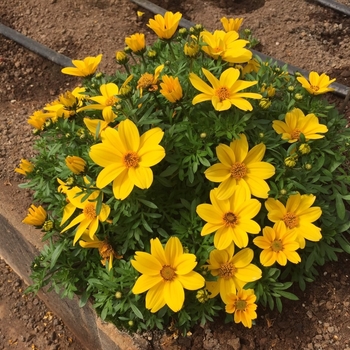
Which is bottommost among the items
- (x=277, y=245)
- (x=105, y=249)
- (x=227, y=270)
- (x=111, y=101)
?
(x=105, y=249)

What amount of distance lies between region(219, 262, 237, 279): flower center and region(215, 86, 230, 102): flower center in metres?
0.53

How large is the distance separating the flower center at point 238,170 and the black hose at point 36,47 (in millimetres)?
Answer: 1843

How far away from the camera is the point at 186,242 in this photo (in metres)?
1.54

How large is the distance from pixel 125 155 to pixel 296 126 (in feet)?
2.02

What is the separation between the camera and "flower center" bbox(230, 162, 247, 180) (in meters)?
1.42

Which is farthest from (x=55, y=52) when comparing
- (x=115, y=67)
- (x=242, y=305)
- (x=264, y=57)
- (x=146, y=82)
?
(x=242, y=305)

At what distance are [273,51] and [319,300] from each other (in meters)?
1.87

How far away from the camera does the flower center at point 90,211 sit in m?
1.47

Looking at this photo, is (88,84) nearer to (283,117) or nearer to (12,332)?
(283,117)

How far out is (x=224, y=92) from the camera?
142 centimetres

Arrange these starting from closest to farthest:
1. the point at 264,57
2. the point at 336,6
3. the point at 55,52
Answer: the point at 264,57, the point at 55,52, the point at 336,6

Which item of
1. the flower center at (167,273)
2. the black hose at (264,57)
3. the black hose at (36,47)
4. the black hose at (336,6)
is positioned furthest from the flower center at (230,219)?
the black hose at (336,6)

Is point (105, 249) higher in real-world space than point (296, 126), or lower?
lower

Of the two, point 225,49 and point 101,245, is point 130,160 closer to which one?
point 101,245
